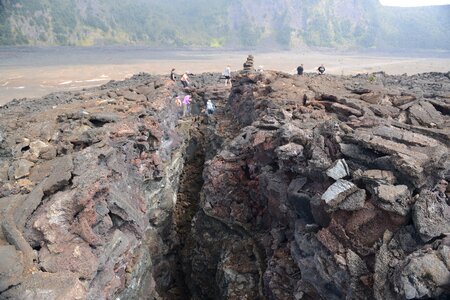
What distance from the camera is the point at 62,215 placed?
23.6 ft

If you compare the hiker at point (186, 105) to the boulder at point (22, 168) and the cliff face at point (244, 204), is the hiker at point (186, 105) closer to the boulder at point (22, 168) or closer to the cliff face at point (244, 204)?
the cliff face at point (244, 204)

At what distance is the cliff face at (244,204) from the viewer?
6109mm

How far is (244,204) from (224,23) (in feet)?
371

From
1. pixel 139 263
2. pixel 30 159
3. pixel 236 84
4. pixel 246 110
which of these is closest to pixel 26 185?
pixel 30 159

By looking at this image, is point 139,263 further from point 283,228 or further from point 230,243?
point 283,228

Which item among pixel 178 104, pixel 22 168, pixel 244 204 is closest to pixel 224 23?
pixel 178 104

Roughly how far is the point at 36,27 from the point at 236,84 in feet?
249

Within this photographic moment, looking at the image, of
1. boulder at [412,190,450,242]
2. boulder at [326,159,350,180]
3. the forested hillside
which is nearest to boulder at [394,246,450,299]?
boulder at [412,190,450,242]

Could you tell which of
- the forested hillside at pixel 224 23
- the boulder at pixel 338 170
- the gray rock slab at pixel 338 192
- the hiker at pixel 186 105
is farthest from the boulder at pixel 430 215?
the forested hillside at pixel 224 23

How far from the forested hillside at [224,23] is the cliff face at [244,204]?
244 ft

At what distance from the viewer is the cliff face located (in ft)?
20.0

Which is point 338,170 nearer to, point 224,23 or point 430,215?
point 430,215

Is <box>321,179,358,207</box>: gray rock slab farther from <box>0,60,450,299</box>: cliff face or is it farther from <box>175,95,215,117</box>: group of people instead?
<box>175,95,215,117</box>: group of people

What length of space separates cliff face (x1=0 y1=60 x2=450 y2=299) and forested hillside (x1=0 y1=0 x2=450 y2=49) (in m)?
74.3
